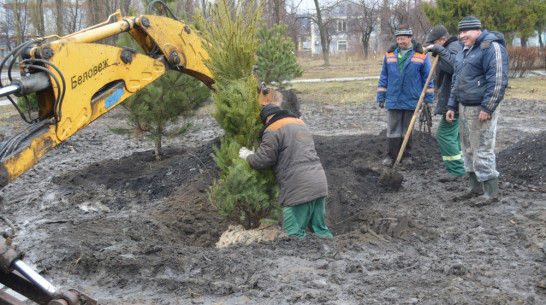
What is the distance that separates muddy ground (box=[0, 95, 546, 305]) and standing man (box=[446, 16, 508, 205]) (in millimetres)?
464

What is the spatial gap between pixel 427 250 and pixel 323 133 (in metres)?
7.27

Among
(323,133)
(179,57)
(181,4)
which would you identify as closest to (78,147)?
(323,133)

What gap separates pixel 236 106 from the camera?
17.8 feet

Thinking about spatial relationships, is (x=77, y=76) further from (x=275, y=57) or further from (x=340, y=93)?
(x=340, y=93)

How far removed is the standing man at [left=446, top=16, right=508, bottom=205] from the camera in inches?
248

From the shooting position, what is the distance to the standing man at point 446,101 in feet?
25.6

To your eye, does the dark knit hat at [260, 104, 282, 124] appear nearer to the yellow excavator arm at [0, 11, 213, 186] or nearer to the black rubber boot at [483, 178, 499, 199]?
the yellow excavator arm at [0, 11, 213, 186]

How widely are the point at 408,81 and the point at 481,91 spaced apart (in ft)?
6.95

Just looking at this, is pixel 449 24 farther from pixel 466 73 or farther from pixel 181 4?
pixel 466 73

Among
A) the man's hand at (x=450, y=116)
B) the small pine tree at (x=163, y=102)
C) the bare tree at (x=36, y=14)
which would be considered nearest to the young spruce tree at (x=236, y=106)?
the man's hand at (x=450, y=116)

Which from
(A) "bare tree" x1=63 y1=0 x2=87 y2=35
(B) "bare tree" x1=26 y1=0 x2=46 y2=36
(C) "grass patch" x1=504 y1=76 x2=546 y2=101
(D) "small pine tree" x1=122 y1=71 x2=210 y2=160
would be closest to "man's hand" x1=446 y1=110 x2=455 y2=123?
(D) "small pine tree" x1=122 y1=71 x2=210 y2=160

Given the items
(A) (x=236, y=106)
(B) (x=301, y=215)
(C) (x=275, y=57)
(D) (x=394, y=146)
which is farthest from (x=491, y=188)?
(C) (x=275, y=57)

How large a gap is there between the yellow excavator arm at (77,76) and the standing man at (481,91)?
344 centimetres

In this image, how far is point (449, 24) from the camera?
26188 millimetres
